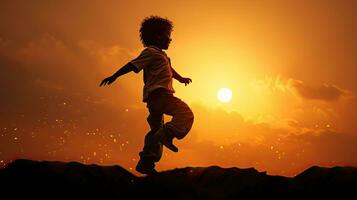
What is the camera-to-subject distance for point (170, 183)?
5.14 metres

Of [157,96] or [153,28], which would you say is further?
[153,28]

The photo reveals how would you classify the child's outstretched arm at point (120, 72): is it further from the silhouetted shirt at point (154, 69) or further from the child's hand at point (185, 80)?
the child's hand at point (185, 80)

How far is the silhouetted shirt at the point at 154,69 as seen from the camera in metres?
7.23

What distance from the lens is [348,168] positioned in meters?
4.80

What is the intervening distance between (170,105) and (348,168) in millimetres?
3231

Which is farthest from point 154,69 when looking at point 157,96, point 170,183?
point 170,183

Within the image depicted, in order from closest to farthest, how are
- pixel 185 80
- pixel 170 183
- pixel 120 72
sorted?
pixel 170 183 → pixel 120 72 → pixel 185 80

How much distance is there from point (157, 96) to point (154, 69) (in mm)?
506

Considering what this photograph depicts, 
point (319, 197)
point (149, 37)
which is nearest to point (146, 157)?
point (149, 37)

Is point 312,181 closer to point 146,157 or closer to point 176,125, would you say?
point 176,125

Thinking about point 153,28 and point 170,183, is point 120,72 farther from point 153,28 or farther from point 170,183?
point 170,183

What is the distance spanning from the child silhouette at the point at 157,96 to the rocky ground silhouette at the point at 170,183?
1.39m

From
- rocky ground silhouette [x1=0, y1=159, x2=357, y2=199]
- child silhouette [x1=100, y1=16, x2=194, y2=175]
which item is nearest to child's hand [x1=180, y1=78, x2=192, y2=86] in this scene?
child silhouette [x1=100, y1=16, x2=194, y2=175]

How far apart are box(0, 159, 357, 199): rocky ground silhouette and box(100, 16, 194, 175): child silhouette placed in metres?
1.39
